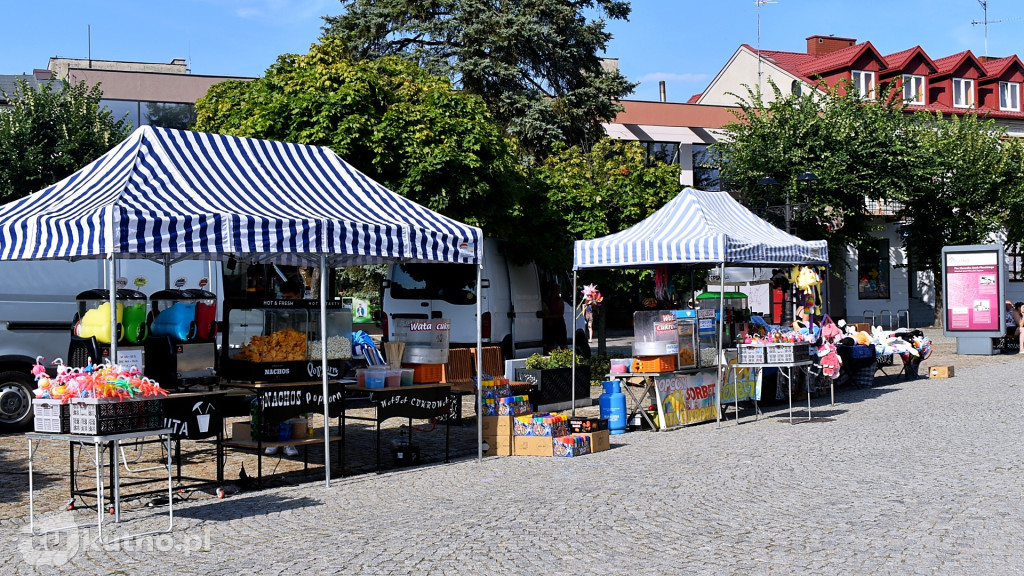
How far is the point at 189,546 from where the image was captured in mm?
6875

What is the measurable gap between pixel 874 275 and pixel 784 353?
32712 millimetres

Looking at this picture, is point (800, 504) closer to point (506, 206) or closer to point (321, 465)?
point (321, 465)

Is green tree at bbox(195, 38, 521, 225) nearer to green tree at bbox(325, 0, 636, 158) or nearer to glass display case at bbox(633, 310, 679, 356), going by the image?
glass display case at bbox(633, 310, 679, 356)

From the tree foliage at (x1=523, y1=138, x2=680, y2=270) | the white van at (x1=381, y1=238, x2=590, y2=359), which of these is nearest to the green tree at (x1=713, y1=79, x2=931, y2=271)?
the tree foliage at (x1=523, y1=138, x2=680, y2=270)

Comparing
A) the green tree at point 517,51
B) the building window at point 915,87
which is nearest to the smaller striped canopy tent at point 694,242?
the green tree at point 517,51

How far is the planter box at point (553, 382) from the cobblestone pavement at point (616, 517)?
6.63 ft

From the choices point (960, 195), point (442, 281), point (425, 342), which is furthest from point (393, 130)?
point (960, 195)

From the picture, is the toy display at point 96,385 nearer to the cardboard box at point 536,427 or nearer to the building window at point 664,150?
the cardboard box at point 536,427

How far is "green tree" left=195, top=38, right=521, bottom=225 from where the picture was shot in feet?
56.6

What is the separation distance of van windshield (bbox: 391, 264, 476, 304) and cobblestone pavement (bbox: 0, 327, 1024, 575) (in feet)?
18.0

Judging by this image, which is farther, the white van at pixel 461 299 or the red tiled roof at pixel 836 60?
the red tiled roof at pixel 836 60

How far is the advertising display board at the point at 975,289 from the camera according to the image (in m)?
24.5

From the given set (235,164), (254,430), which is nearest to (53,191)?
(235,164)

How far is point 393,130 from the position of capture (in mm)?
17578
